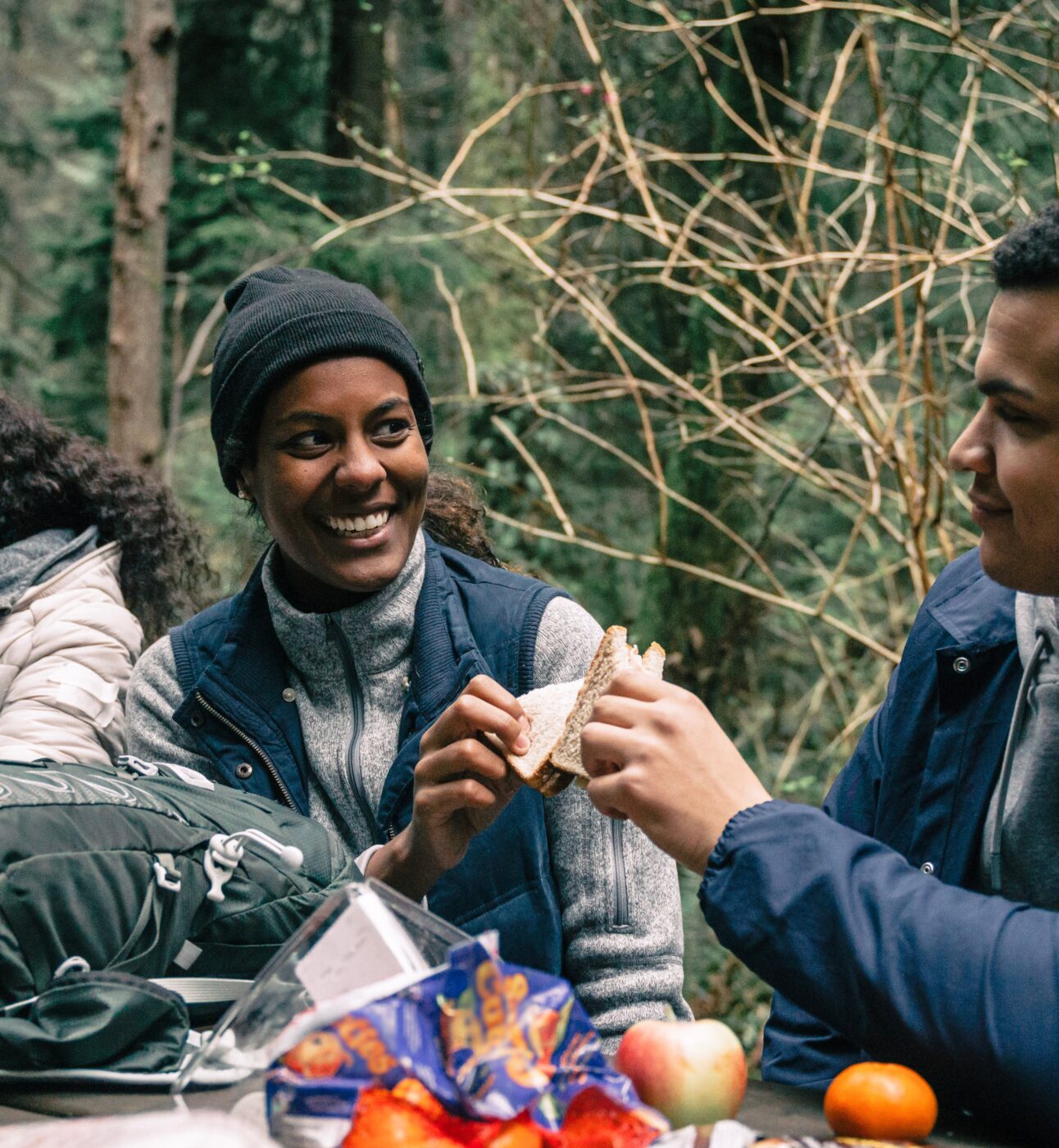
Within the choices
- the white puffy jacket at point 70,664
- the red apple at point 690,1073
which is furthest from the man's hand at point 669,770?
the white puffy jacket at point 70,664

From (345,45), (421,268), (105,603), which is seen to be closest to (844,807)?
(105,603)

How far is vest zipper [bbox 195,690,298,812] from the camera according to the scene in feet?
7.59

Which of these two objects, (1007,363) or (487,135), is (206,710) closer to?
(1007,363)

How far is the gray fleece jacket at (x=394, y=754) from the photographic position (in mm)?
2248

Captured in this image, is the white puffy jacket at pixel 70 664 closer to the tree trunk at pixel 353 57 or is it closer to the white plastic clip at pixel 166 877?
the white plastic clip at pixel 166 877

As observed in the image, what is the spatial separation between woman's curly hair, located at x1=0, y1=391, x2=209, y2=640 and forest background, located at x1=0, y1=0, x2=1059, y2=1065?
24cm

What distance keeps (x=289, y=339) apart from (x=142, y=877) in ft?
3.33

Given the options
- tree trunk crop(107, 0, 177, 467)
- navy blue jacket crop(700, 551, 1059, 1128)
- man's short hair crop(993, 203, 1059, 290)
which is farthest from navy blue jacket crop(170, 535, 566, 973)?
tree trunk crop(107, 0, 177, 467)

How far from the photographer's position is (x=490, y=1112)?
1.17 m

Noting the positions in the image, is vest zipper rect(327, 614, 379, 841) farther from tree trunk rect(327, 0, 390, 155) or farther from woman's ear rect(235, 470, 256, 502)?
tree trunk rect(327, 0, 390, 155)

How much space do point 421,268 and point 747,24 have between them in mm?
2601

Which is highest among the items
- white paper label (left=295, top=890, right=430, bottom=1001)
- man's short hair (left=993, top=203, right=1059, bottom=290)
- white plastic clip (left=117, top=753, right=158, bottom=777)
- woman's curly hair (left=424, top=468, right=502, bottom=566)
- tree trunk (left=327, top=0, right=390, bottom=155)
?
tree trunk (left=327, top=0, right=390, bottom=155)

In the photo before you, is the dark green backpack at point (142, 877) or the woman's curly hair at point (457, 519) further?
the woman's curly hair at point (457, 519)

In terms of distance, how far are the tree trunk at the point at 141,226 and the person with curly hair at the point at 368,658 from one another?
3.69 m
